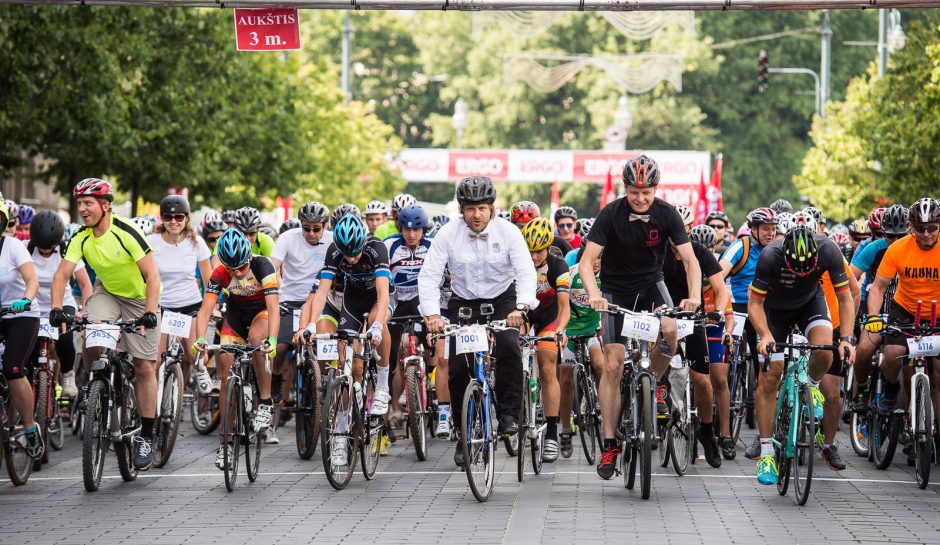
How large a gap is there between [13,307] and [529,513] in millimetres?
3727

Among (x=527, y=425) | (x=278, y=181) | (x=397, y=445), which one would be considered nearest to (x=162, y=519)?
(x=527, y=425)

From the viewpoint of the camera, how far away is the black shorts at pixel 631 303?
11.1m

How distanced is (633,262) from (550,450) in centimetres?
200

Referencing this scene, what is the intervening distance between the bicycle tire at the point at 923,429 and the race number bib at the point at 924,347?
0.67ft

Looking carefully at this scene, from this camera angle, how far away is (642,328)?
10.5m

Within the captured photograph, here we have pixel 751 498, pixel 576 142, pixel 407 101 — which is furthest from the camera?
pixel 407 101

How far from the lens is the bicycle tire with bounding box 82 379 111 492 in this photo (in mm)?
10898

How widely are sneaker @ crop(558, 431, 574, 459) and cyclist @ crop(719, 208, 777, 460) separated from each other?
2.19 meters

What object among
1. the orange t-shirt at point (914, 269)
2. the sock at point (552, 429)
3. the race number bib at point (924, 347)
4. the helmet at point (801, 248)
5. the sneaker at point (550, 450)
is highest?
the helmet at point (801, 248)

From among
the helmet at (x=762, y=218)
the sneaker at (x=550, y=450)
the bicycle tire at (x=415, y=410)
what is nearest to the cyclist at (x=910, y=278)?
the helmet at (x=762, y=218)

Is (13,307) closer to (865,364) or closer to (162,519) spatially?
(162,519)

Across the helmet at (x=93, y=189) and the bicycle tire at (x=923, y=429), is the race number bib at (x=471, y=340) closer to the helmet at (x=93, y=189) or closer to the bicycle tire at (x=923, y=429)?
the helmet at (x=93, y=189)

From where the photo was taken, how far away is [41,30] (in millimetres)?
25672

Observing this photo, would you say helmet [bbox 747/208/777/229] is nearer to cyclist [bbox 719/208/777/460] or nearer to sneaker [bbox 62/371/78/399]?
cyclist [bbox 719/208/777/460]
